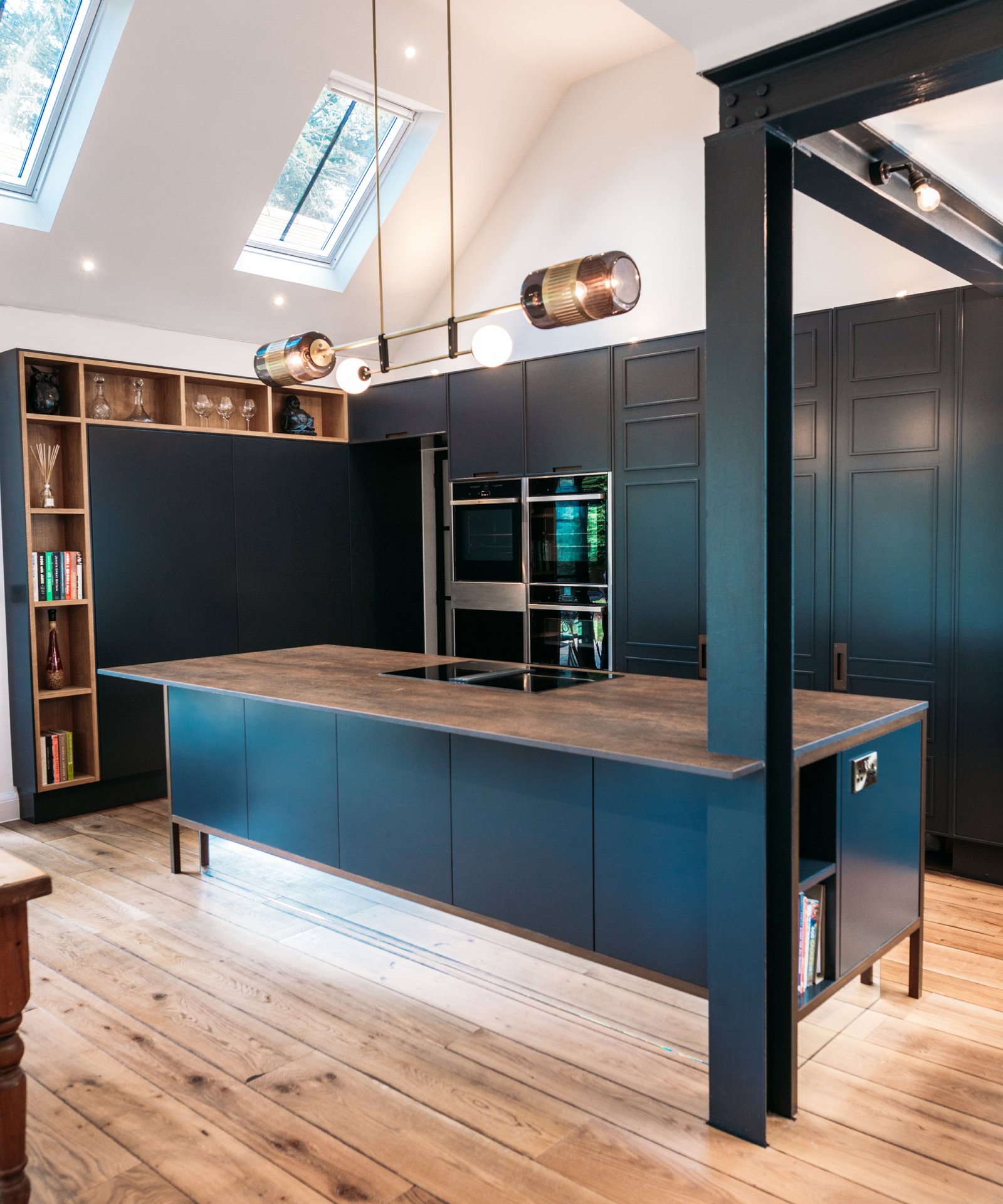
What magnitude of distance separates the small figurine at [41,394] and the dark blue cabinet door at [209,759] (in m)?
1.74

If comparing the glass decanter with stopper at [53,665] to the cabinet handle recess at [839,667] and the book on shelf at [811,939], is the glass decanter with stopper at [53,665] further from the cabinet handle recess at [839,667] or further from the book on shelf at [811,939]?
the book on shelf at [811,939]

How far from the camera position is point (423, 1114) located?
7.41 ft

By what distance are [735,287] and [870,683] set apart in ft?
7.76

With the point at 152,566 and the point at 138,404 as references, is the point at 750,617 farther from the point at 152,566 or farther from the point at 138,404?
the point at 138,404

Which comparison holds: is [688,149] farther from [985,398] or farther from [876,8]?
[876,8]

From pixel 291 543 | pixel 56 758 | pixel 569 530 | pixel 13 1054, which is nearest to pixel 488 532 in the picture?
pixel 569 530

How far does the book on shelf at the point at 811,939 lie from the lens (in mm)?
2354

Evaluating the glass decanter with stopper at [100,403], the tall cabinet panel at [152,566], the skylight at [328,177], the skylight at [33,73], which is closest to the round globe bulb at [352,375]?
the tall cabinet panel at [152,566]

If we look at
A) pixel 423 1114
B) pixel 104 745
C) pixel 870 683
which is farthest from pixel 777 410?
pixel 104 745

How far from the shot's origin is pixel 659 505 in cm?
462

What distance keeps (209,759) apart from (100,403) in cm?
225

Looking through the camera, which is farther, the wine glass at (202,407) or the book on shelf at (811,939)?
the wine glass at (202,407)

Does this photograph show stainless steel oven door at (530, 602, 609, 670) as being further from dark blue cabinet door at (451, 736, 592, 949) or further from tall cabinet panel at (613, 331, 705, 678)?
dark blue cabinet door at (451, 736, 592, 949)

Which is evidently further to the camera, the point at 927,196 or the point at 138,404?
the point at 138,404
